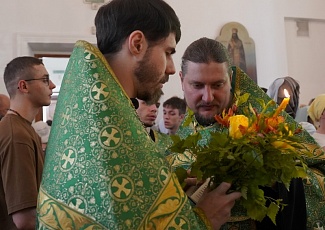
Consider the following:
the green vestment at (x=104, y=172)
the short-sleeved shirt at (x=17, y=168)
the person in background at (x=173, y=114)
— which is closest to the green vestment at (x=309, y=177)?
the green vestment at (x=104, y=172)

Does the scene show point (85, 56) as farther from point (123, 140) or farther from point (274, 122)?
point (274, 122)

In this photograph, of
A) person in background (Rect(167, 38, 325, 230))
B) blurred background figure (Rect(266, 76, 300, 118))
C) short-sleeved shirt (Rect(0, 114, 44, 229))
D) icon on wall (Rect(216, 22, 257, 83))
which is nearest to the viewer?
person in background (Rect(167, 38, 325, 230))

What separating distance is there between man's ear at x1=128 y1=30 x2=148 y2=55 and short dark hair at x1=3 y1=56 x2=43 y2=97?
1.86m

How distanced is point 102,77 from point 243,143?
1.74ft

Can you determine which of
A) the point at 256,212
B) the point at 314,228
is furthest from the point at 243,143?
the point at 314,228

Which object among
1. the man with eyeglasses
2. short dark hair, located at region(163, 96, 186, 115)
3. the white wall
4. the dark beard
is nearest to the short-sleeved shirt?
the man with eyeglasses

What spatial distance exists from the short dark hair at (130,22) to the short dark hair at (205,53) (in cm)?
72

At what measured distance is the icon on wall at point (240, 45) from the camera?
10203 millimetres

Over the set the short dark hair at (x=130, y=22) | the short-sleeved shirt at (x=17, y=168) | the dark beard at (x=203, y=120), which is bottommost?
the short-sleeved shirt at (x=17, y=168)

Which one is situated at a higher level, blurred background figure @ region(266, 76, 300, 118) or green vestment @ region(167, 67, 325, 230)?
blurred background figure @ region(266, 76, 300, 118)

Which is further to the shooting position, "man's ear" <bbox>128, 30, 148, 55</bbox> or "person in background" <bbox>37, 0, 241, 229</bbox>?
"man's ear" <bbox>128, 30, 148, 55</bbox>

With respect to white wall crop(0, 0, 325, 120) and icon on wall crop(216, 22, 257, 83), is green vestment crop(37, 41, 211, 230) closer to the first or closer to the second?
white wall crop(0, 0, 325, 120)

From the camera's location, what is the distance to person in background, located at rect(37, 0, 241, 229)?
1324 millimetres

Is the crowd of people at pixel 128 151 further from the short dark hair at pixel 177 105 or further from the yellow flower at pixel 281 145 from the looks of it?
the short dark hair at pixel 177 105
